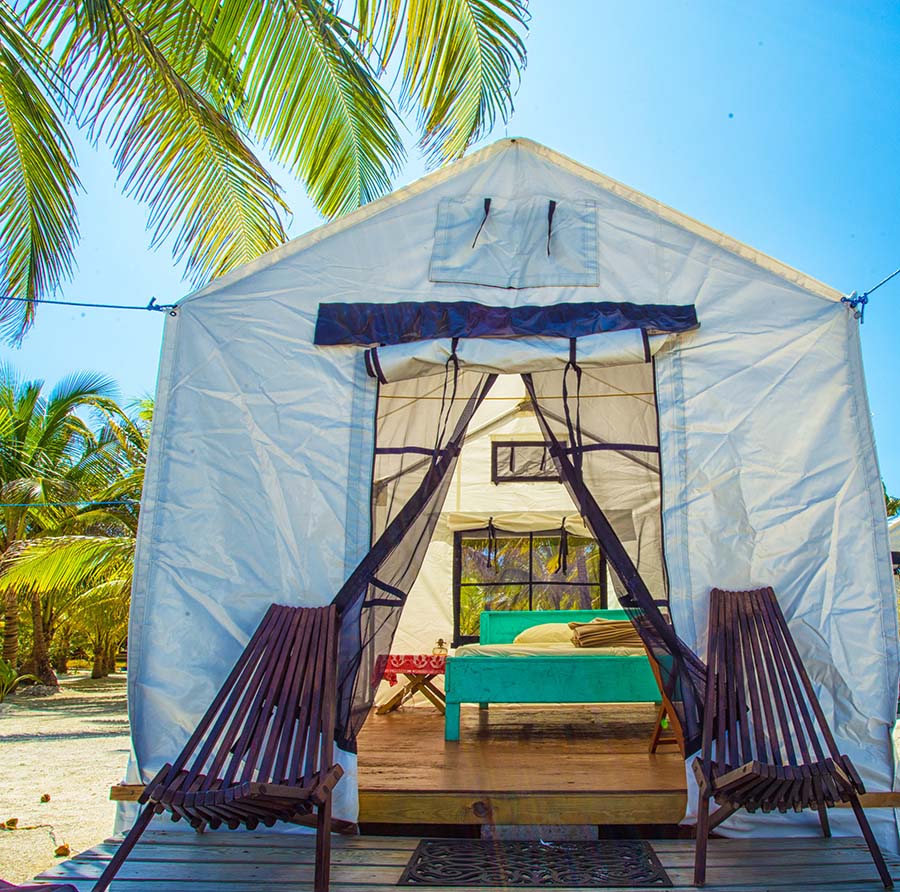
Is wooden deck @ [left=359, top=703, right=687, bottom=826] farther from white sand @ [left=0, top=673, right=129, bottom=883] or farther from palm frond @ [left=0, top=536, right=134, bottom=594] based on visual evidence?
palm frond @ [left=0, top=536, right=134, bottom=594]

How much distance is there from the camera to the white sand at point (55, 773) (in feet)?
14.0

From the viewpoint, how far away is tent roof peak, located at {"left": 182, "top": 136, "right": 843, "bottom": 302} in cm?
368

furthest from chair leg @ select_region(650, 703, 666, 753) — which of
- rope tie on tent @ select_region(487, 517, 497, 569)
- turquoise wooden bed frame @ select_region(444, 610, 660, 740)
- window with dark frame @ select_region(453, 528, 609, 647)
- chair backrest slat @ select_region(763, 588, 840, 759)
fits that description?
rope tie on tent @ select_region(487, 517, 497, 569)

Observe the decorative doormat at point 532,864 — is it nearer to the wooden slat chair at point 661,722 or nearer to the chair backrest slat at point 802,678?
the wooden slat chair at point 661,722

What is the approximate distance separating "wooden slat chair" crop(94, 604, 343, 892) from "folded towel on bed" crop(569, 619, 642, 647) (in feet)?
7.83

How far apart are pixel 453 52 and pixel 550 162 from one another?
3.72 ft

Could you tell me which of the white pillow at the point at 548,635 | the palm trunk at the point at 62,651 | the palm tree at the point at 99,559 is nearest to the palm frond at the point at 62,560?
the palm tree at the point at 99,559

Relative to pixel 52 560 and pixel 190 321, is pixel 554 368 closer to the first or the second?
pixel 190 321

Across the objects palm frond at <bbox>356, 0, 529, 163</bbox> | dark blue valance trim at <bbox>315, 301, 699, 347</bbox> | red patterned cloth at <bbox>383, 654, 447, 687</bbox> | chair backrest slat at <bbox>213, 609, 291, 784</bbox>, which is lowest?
red patterned cloth at <bbox>383, 654, 447, 687</bbox>

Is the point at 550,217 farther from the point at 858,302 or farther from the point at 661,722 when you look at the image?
the point at 661,722

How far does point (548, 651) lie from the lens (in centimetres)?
476

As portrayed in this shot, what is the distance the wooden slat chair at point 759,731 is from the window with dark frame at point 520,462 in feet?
11.1

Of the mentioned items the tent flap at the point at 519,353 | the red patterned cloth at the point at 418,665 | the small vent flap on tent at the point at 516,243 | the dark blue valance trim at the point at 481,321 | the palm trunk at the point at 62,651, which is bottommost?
the palm trunk at the point at 62,651

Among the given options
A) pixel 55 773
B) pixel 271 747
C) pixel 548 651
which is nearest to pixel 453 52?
pixel 548 651
